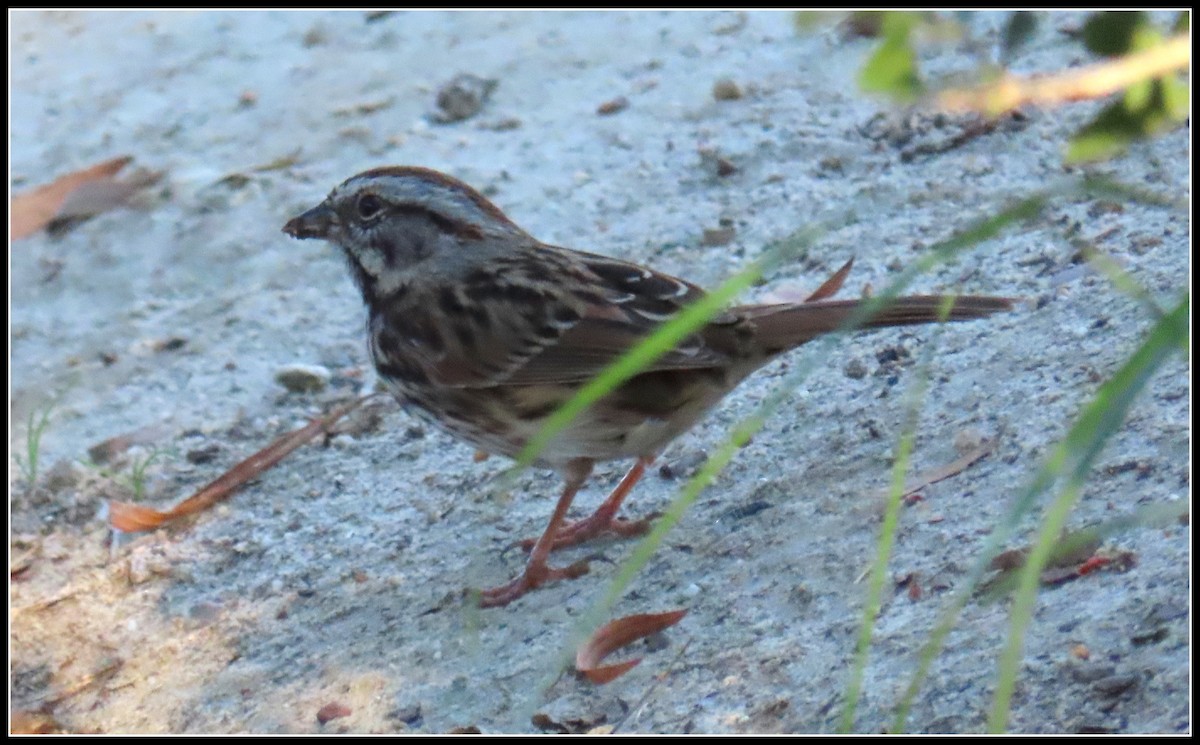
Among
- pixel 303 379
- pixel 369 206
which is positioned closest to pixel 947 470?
pixel 369 206

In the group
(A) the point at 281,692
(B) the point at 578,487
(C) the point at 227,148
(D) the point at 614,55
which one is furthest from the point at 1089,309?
(C) the point at 227,148

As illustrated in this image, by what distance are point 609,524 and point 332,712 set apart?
1097 millimetres

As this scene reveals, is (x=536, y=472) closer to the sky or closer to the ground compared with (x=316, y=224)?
closer to the ground

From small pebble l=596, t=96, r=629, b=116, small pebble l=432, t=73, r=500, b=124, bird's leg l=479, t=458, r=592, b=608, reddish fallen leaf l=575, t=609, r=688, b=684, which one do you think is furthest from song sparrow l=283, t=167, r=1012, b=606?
small pebble l=432, t=73, r=500, b=124

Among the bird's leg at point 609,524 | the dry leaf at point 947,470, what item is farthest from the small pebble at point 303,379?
the dry leaf at point 947,470

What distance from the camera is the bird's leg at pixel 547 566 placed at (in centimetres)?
444

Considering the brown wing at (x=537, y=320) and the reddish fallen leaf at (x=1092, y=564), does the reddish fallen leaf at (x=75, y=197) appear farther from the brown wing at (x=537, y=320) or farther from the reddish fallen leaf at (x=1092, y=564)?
the reddish fallen leaf at (x=1092, y=564)

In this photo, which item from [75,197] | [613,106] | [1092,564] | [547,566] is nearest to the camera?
[1092,564]

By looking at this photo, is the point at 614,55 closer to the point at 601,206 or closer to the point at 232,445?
the point at 601,206

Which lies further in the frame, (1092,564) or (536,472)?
(536,472)

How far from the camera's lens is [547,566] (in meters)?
4.54

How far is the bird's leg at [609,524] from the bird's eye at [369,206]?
1118mm

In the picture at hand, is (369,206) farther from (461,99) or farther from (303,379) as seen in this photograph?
(461,99)

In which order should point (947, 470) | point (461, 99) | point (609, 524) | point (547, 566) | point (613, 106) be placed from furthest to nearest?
point (461, 99) → point (613, 106) → point (609, 524) → point (547, 566) → point (947, 470)
